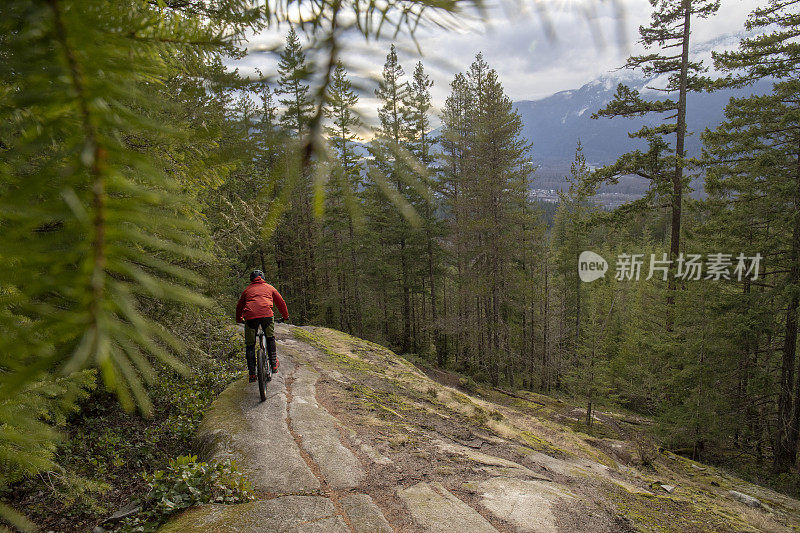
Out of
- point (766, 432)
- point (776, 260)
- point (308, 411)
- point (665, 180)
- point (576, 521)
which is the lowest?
point (766, 432)

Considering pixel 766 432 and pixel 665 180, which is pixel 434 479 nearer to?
pixel 665 180

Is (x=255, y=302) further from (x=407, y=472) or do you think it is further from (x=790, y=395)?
(x=790, y=395)

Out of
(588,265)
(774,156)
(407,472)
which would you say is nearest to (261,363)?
(407,472)

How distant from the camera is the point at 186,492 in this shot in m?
3.33

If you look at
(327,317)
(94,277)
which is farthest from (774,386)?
(327,317)

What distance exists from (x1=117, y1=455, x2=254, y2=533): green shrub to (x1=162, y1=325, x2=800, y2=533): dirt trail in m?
0.14

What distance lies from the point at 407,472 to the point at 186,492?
2306 millimetres

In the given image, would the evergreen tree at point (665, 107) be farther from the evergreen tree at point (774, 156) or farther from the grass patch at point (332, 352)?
the grass patch at point (332, 352)

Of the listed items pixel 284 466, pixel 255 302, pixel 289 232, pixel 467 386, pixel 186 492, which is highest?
pixel 289 232

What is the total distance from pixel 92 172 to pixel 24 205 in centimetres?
11

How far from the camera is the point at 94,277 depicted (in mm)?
466

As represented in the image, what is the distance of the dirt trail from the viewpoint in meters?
3.38

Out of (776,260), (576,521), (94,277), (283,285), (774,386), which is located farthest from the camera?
(283,285)

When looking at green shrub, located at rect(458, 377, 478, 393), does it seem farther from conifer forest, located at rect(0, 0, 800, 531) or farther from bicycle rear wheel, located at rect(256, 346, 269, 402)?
bicycle rear wheel, located at rect(256, 346, 269, 402)
